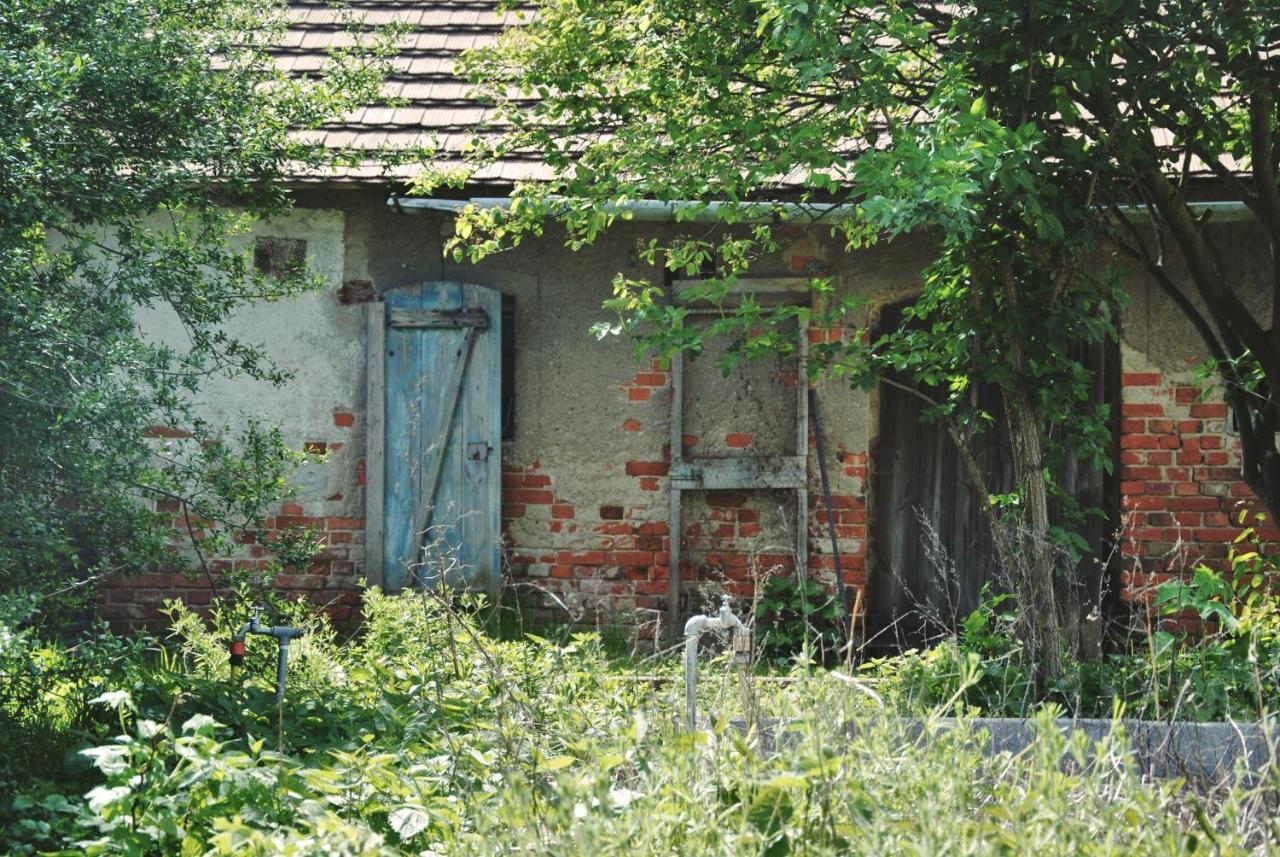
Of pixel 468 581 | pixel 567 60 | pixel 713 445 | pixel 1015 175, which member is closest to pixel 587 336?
pixel 713 445

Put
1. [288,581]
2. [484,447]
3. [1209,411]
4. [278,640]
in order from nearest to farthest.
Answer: [278,640] → [1209,411] → [484,447] → [288,581]

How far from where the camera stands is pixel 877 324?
7.74 m

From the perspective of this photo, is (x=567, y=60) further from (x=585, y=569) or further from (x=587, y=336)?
(x=585, y=569)

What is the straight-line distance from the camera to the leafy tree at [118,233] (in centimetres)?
414

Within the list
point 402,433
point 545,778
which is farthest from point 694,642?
point 402,433

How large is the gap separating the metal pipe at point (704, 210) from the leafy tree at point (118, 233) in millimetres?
1138

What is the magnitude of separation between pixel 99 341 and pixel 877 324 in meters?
4.55

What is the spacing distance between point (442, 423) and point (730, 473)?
153 cm

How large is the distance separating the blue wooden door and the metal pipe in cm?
51

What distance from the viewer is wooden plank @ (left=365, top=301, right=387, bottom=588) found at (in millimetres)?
7422

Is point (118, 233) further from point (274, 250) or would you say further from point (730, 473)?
point (730, 473)

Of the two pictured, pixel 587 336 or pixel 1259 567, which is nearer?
pixel 1259 567

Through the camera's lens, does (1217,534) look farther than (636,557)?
No

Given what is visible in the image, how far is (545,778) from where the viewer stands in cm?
333
